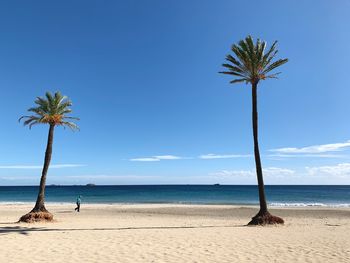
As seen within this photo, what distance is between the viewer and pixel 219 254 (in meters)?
12.6

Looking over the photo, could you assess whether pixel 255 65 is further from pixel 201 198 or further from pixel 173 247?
pixel 201 198

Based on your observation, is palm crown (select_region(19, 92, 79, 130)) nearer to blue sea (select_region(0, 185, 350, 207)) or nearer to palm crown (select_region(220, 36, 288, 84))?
palm crown (select_region(220, 36, 288, 84))

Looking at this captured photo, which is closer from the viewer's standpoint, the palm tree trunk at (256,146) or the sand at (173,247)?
the sand at (173,247)

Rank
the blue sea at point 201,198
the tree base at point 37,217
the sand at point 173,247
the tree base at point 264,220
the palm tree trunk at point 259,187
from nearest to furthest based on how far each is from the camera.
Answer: the sand at point 173,247 < the tree base at point 264,220 < the palm tree trunk at point 259,187 < the tree base at point 37,217 < the blue sea at point 201,198

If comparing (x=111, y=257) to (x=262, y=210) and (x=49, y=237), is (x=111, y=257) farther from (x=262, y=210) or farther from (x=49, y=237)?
(x=262, y=210)

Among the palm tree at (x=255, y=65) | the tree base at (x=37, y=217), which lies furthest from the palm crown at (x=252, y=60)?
the tree base at (x=37, y=217)

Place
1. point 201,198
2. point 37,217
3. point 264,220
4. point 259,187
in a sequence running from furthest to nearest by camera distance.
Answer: point 201,198 < point 37,217 < point 259,187 < point 264,220

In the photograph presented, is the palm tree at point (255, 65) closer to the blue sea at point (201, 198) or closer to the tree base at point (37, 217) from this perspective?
the tree base at point (37, 217)

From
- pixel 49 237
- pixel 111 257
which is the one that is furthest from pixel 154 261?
pixel 49 237

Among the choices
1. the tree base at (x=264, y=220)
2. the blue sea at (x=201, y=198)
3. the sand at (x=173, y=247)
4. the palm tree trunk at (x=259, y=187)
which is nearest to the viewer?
the sand at (x=173, y=247)

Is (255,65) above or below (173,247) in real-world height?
above

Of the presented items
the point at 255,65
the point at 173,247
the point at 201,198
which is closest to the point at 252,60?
the point at 255,65

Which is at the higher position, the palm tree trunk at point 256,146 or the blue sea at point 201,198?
the palm tree trunk at point 256,146

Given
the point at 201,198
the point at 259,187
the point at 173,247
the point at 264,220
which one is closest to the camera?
the point at 173,247
